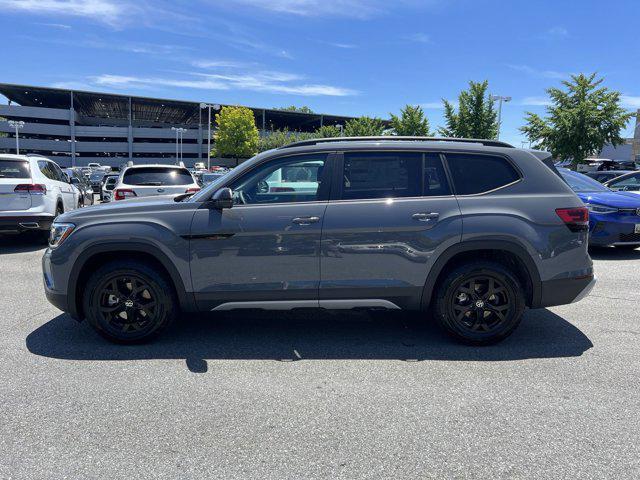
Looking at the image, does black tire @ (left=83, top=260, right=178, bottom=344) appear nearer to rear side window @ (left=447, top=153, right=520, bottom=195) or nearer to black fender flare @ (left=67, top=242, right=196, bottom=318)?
black fender flare @ (left=67, top=242, right=196, bottom=318)

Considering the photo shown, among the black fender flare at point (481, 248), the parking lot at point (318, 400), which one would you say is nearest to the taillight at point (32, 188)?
the parking lot at point (318, 400)

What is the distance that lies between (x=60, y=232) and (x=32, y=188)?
5736 mm

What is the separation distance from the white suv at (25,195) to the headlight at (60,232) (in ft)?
18.1

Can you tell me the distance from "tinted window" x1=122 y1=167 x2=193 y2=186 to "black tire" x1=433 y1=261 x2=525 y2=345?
773cm

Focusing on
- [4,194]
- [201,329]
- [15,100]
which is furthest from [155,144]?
[201,329]

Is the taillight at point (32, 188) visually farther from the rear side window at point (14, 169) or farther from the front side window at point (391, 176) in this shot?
the front side window at point (391, 176)

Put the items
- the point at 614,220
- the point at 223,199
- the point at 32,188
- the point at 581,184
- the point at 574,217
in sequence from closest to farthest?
the point at 223,199 → the point at 574,217 → the point at 614,220 → the point at 32,188 → the point at 581,184

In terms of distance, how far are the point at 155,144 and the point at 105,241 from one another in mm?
85868

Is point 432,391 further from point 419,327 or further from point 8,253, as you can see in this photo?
point 8,253

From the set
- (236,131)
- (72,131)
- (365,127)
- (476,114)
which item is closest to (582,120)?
(476,114)

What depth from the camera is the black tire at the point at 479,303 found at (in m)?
4.15

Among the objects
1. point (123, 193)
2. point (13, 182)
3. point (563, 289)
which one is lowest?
point (563, 289)

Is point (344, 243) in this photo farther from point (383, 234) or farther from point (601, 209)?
point (601, 209)

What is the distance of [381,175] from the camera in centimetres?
424
